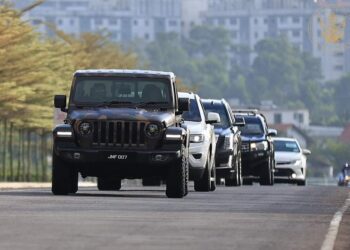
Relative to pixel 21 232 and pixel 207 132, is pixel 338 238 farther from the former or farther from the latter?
pixel 207 132

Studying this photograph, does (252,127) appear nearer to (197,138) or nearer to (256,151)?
(256,151)

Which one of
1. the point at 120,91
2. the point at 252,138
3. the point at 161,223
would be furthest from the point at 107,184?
the point at 161,223

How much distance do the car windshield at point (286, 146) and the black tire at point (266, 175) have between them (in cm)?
1012

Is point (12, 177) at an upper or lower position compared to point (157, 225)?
lower

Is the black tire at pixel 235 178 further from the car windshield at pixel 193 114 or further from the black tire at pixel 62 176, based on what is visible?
the black tire at pixel 62 176

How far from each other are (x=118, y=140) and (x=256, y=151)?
776 inches

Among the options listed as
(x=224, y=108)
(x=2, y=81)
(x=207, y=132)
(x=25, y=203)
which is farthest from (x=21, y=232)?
(x=2, y=81)

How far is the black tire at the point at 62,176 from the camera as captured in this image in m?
30.4

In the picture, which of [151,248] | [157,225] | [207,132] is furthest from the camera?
[207,132]

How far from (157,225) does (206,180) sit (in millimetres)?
14629

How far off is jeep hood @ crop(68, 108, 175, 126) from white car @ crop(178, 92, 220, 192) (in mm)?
4091

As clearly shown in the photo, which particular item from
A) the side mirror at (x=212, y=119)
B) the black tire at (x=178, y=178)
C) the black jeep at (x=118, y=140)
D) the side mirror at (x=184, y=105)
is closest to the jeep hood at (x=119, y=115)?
the black jeep at (x=118, y=140)

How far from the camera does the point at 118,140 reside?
98.8 ft

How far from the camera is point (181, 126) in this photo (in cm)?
3164
